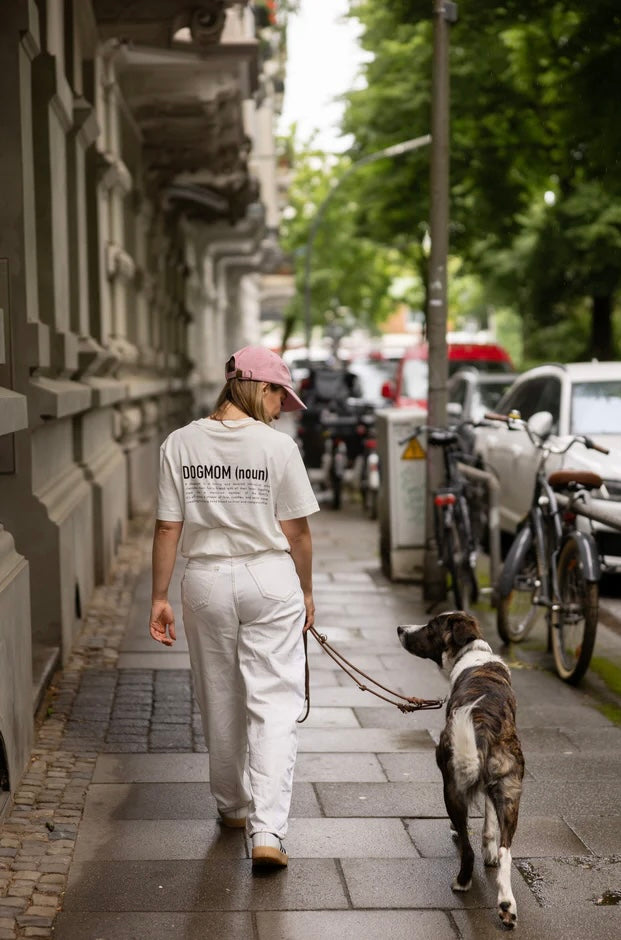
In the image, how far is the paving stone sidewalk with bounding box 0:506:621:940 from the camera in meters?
4.47

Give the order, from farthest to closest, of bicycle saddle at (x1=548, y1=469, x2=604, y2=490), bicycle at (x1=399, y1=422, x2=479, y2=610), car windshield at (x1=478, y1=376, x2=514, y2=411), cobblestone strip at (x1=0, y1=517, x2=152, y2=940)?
car windshield at (x1=478, y1=376, x2=514, y2=411) → bicycle at (x1=399, y1=422, x2=479, y2=610) → bicycle saddle at (x1=548, y1=469, x2=604, y2=490) → cobblestone strip at (x1=0, y1=517, x2=152, y2=940)

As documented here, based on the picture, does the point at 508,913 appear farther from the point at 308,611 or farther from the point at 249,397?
the point at 249,397

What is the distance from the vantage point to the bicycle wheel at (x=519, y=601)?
336 inches

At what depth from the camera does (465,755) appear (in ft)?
14.7

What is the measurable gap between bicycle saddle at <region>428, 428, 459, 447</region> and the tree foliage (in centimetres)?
370

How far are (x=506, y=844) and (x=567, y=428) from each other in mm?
7520

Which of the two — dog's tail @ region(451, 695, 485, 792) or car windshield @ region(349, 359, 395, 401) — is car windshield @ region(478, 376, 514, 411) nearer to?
car windshield @ region(349, 359, 395, 401)

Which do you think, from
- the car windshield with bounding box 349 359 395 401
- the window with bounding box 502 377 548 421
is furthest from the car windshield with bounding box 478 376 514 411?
the car windshield with bounding box 349 359 395 401

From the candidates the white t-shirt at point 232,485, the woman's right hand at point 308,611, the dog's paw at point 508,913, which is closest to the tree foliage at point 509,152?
the woman's right hand at point 308,611

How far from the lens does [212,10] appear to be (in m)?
11.8

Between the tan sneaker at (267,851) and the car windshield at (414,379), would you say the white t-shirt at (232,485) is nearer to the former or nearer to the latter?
the tan sneaker at (267,851)

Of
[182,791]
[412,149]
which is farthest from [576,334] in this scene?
[182,791]

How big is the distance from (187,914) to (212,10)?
8843mm

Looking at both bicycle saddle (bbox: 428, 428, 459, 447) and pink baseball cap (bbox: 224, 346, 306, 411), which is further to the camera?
bicycle saddle (bbox: 428, 428, 459, 447)
